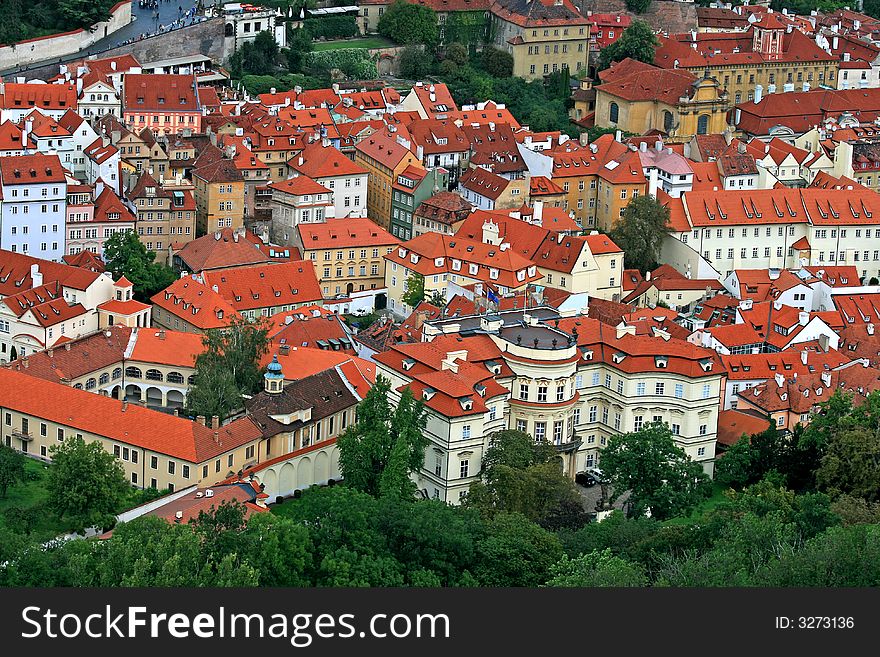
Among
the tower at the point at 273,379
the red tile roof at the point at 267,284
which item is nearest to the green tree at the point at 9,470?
Answer: the tower at the point at 273,379

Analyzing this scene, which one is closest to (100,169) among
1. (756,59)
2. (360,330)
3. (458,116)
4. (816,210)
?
(360,330)

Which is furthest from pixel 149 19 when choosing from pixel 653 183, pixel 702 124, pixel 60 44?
pixel 653 183

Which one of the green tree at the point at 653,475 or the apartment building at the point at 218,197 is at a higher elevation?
the apartment building at the point at 218,197

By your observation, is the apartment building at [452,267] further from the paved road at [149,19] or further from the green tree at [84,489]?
the paved road at [149,19]

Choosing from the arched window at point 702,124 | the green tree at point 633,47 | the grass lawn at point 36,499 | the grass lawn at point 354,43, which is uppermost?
the green tree at point 633,47

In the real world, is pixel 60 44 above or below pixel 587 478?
above

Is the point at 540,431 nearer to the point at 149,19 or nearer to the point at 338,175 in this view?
the point at 338,175
